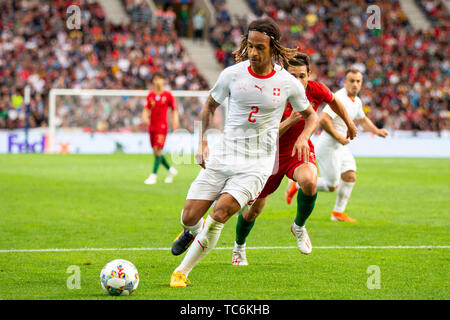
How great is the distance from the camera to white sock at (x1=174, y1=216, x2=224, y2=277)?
6164 mm

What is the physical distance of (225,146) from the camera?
6.38m

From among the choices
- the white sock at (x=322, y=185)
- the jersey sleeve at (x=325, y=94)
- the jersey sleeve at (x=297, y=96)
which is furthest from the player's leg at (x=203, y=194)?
the white sock at (x=322, y=185)

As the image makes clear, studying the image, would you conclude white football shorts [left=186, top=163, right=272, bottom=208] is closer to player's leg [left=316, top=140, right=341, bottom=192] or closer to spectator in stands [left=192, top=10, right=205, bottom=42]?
player's leg [left=316, top=140, right=341, bottom=192]

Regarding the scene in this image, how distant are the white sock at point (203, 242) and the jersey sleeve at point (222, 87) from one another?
1.04 meters

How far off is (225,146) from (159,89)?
419 inches

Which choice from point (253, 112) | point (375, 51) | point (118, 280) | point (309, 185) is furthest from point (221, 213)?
point (375, 51)

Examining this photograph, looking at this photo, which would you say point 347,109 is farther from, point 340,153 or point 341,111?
point 341,111

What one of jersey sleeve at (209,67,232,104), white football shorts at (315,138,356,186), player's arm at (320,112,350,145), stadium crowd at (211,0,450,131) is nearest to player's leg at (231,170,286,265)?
jersey sleeve at (209,67,232,104)

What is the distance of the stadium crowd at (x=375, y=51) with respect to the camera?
112ft

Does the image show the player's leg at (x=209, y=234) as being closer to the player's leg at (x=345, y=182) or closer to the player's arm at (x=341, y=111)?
the player's arm at (x=341, y=111)

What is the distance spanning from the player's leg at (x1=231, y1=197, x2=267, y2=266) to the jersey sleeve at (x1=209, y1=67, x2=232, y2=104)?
1581mm

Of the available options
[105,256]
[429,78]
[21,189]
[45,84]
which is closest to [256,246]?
[105,256]

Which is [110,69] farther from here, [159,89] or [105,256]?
[105,256]

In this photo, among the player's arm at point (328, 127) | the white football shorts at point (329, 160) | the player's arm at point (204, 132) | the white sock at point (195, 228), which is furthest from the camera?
the white football shorts at point (329, 160)
